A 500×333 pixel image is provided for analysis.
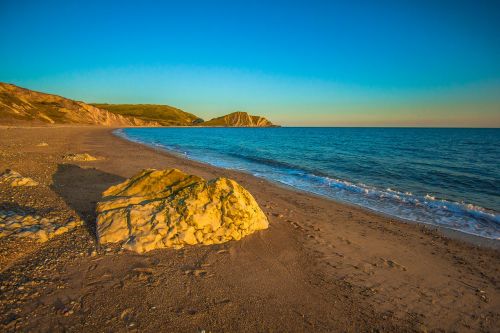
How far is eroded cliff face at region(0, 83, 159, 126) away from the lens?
8294cm

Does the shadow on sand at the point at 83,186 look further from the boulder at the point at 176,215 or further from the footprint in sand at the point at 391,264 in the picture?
the footprint in sand at the point at 391,264

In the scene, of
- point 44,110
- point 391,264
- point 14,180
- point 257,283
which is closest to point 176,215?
point 257,283

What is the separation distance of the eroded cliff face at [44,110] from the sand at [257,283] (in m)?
91.6

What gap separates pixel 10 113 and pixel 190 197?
101 m

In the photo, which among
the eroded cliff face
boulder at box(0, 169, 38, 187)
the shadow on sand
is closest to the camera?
the shadow on sand

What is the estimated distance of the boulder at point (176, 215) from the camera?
635 cm

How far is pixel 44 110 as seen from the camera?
10519 cm

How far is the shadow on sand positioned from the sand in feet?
0.43

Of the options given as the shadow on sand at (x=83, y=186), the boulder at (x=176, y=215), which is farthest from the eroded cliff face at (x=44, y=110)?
the boulder at (x=176, y=215)

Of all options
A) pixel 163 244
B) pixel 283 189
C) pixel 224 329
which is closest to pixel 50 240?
pixel 163 244

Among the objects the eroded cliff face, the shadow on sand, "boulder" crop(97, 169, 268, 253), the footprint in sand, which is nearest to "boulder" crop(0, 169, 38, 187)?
the shadow on sand

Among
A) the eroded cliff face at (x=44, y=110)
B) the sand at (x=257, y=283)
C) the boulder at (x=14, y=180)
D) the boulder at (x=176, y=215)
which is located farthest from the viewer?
the eroded cliff face at (x=44, y=110)

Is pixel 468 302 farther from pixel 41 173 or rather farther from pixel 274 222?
pixel 41 173

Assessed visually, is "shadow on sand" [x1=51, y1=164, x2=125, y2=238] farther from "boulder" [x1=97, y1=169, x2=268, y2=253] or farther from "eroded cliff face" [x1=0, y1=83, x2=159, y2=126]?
"eroded cliff face" [x1=0, y1=83, x2=159, y2=126]
